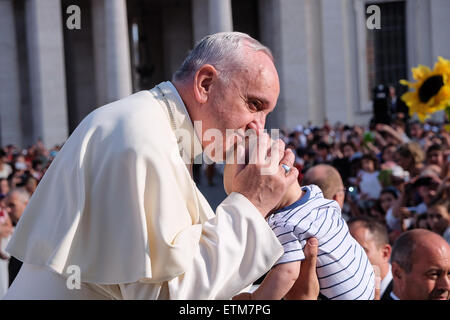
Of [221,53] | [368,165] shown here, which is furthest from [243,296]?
[368,165]

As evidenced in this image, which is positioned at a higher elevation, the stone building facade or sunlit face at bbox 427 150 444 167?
the stone building facade

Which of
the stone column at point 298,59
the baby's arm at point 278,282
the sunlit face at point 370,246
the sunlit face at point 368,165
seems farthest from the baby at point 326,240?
the stone column at point 298,59

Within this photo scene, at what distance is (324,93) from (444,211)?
78.9 ft

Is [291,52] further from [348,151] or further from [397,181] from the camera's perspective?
[397,181]

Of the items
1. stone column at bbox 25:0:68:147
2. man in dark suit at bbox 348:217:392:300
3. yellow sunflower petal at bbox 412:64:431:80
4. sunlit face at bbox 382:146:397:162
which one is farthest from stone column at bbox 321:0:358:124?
yellow sunflower petal at bbox 412:64:431:80

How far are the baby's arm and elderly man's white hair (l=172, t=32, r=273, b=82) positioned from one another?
2.25ft

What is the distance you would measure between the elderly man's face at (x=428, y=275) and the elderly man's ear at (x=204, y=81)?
90.9 inches

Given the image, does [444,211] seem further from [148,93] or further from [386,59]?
[386,59]

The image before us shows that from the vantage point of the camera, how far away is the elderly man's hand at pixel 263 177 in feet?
6.76

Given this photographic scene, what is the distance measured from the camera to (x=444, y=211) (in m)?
6.53

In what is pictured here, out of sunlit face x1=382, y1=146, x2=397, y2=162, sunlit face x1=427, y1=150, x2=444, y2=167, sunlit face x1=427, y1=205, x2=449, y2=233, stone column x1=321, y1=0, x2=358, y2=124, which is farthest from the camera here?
stone column x1=321, y1=0, x2=358, y2=124

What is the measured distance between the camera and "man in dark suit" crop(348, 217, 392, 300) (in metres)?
4.85

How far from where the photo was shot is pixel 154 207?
6.59 feet

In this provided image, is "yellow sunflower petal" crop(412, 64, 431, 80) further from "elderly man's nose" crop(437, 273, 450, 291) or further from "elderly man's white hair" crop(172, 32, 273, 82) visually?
"elderly man's white hair" crop(172, 32, 273, 82)
